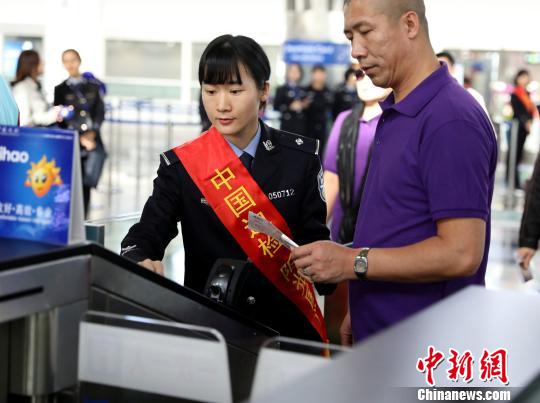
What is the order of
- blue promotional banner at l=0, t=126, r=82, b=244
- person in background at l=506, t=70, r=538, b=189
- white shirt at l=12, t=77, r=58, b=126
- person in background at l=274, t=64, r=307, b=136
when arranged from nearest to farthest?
blue promotional banner at l=0, t=126, r=82, b=244 < white shirt at l=12, t=77, r=58, b=126 < person in background at l=274, t=64, r=307, b=136 < person in background at l=506, t=70, r=538, b=189

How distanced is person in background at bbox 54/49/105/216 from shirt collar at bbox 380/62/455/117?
7364mm

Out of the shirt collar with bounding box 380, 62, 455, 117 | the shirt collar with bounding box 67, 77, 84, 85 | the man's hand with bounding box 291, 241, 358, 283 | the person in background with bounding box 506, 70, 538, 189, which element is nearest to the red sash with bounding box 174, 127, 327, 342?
the man's hand with bounding box 291, 241, 358, 283

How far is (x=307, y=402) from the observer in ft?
3.33

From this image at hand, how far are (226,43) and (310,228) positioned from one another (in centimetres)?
55

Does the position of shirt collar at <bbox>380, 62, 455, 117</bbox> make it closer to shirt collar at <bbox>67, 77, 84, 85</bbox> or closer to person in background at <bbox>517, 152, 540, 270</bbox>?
person in background at <bbox>517, 152, 540, 270</bbox>

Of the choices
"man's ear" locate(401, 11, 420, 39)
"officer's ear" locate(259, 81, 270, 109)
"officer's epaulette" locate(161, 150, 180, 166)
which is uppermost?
"man's ear" locate(401, 11, 420, 39)

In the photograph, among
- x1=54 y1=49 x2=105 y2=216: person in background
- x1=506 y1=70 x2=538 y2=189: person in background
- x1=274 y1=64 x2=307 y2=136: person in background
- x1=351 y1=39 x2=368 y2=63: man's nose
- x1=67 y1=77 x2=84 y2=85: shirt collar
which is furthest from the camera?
x1=506 y1=70 x2=538 y2=189: person in background

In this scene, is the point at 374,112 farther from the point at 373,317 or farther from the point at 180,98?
the point at 180,98

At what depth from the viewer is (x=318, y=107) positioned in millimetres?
14352

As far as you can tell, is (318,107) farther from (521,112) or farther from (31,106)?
(31,106)

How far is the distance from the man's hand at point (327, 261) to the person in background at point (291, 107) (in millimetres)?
11864

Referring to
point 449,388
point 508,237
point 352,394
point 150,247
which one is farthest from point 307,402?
point 508,237

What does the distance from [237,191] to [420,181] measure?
0.61m

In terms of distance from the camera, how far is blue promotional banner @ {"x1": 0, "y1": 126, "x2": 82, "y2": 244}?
172cm
